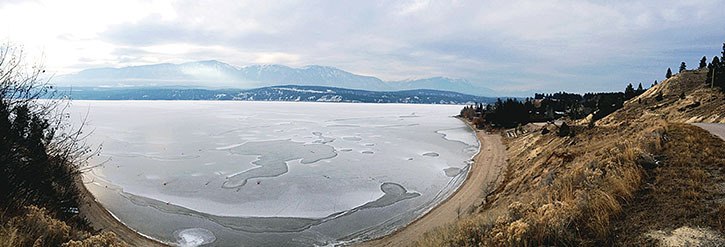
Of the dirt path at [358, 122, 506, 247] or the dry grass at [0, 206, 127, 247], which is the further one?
the dirt path at [358, 122, 506, 247]

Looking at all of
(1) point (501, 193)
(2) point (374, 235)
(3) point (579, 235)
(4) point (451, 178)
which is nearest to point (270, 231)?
(2) point (374, 235)

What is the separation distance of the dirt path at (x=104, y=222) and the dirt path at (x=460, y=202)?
762 centimetres

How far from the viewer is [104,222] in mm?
13680

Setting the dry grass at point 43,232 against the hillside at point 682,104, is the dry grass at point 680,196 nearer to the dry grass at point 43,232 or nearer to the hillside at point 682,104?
the dry grass at point 43,232

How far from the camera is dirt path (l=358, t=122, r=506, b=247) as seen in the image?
1295 centimetres

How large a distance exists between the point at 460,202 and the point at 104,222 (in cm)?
1440

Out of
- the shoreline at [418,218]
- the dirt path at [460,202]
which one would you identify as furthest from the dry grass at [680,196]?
the shoreline at [418,218]

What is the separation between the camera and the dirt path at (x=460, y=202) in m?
12.9

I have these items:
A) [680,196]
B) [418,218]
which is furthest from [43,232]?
[418,218]

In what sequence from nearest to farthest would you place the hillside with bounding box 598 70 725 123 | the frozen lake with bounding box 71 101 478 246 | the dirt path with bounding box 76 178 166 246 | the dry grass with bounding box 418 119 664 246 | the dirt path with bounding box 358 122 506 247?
the dry grass with bounding box 418 119 664 246 → the dirt path with bounding box 76 178 166 246 → the dirt path with bounding box 358 122 506 247 → the frozen lake with bounding box 71 101 478 246 → the hillside with bounding box 598 70 725 123

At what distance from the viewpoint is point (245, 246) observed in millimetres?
12203

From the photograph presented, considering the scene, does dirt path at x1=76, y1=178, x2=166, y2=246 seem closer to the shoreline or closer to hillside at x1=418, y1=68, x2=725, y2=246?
the shoreline

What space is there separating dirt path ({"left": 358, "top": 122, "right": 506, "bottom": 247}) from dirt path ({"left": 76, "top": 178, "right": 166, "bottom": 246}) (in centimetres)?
762

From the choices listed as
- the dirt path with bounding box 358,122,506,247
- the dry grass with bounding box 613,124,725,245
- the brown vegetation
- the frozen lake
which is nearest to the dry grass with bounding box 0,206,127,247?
the brown vegetation
